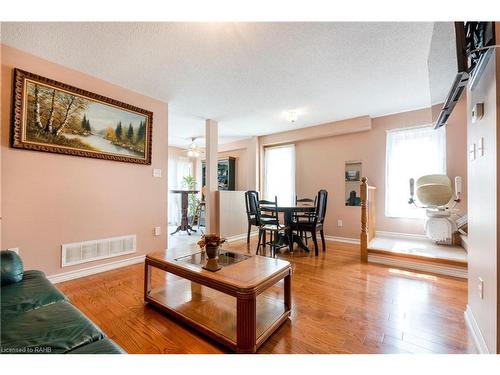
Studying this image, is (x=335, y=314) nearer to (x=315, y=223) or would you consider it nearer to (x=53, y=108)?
(x=315, y=223)

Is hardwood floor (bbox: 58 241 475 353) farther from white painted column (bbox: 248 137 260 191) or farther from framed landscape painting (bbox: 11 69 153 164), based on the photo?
white painted column (bbox: 248 137 260 191)

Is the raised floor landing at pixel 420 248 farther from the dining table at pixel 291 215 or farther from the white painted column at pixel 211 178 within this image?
the white painted column at pixel 211 178

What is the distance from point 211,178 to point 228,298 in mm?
2656

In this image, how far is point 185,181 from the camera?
6.82 metres

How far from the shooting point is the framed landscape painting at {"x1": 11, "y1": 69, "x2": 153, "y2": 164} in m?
2.15

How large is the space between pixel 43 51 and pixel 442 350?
411 cm

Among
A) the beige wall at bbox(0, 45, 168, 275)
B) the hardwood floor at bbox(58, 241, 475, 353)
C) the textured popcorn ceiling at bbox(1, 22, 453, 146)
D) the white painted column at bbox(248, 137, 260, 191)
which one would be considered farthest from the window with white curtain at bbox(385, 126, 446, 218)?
the beige wall at bbox(0, 45, 168, 275)

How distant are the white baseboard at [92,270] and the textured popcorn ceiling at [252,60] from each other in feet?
7.62

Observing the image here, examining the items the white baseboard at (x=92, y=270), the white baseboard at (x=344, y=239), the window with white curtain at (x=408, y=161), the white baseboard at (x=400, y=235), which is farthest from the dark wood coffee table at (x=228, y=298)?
the window with white curtain at (x=408, y=161)

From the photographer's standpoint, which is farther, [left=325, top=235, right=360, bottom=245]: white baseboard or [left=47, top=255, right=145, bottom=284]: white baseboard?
[left=325, top=235, right=360, bottom=245]: white baseboard

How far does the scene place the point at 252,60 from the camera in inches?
91.8

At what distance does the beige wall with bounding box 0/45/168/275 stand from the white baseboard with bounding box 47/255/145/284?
0.05 meters
